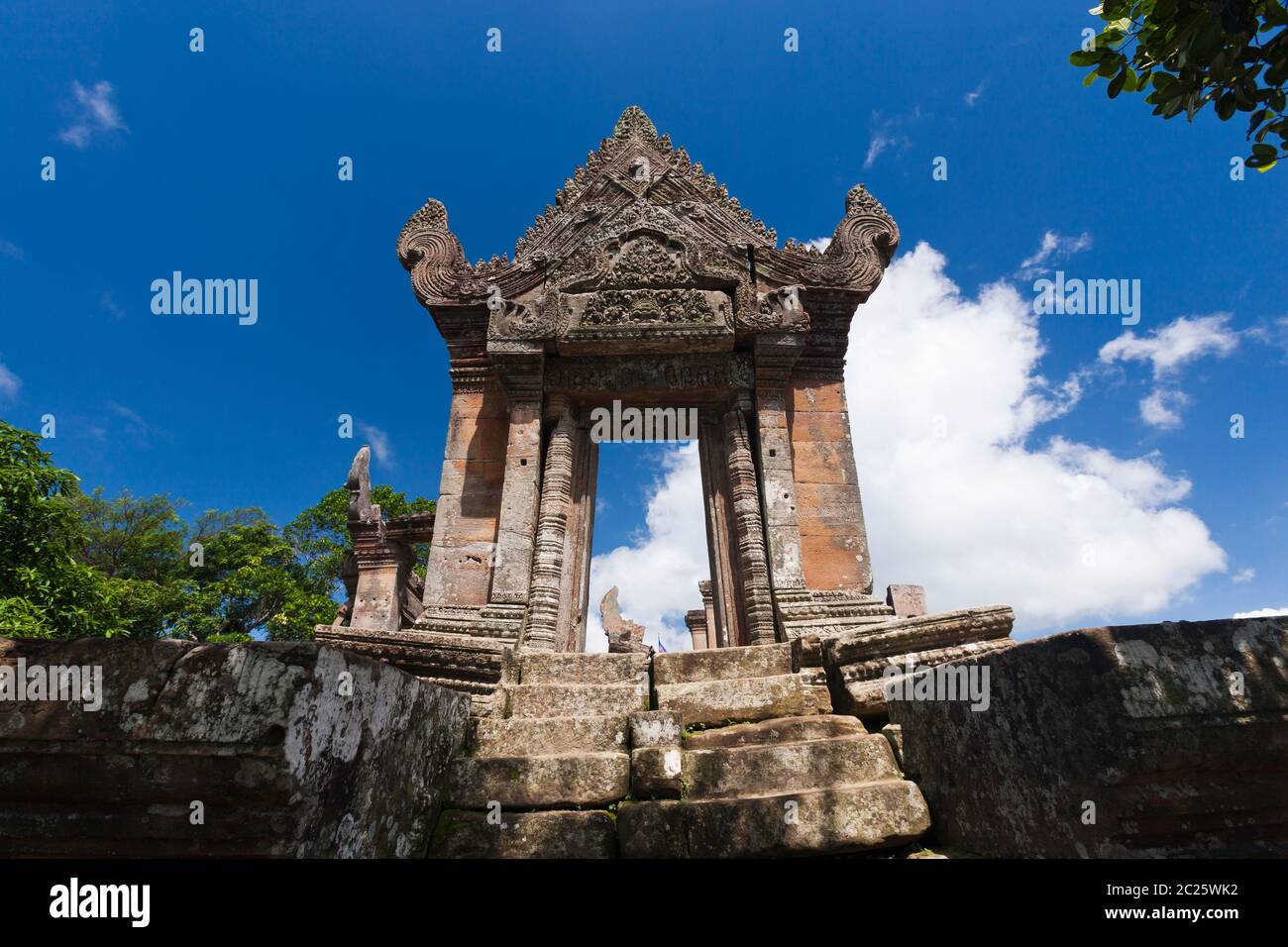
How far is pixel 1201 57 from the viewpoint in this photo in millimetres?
3031

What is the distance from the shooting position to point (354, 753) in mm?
2473

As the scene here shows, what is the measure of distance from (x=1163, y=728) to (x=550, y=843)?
109 inches

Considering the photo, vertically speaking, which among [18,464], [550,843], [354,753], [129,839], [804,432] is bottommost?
[550,843]

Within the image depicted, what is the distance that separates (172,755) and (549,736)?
8.17 ft

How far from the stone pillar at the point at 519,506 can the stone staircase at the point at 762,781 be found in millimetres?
2627

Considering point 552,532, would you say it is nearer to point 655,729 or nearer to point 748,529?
point 748,529

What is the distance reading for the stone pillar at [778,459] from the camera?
6879 mm

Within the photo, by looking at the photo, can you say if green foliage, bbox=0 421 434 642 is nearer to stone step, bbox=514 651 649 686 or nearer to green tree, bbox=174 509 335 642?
green tree, bbox=174 509 335 642

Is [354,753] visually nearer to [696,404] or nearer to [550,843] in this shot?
[550,843]

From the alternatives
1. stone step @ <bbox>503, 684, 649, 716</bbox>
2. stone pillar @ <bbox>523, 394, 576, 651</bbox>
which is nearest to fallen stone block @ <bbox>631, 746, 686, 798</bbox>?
stone step @ <bbox>503, 684, 649, 716</bbox>

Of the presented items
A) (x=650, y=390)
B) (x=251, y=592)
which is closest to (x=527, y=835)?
(x=650, y=390)

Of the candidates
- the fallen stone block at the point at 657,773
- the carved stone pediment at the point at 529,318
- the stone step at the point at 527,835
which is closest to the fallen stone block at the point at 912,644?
the fallen stone block at the point at 657,773

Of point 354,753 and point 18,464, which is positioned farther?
point 18,464
